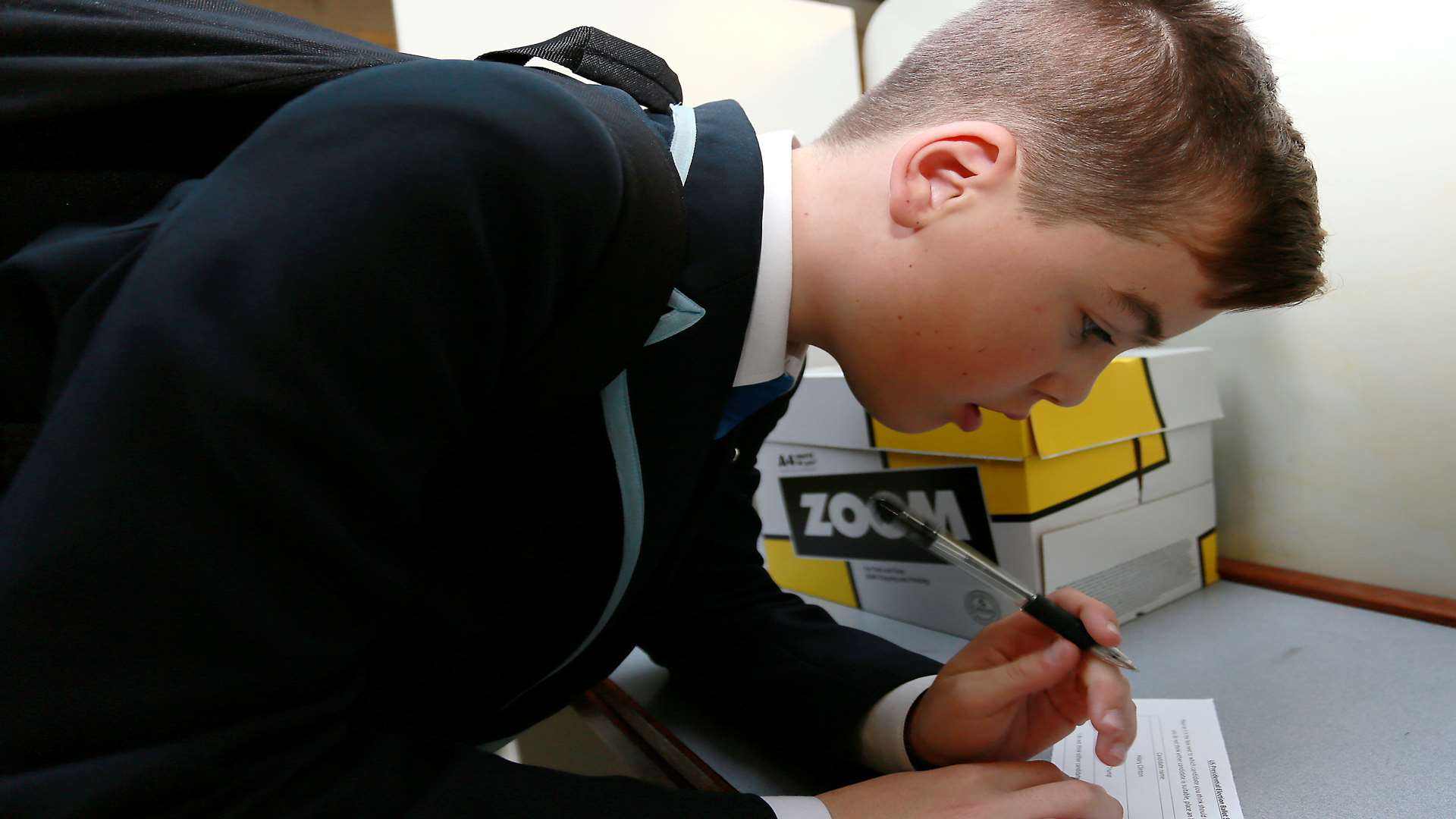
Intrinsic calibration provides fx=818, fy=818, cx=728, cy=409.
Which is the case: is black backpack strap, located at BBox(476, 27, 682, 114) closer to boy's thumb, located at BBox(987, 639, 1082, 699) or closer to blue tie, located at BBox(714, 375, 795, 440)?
blue tie, located at BBox(714, 375, 795, 440)

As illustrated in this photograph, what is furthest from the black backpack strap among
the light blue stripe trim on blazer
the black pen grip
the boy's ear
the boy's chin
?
the black pen grip

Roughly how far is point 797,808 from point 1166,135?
1.39 ft

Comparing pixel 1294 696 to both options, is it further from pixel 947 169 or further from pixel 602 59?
pixel 602 59

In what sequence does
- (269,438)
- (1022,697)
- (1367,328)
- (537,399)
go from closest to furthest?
(269,438) → (537,399) → (1022,697) → (1367,328)

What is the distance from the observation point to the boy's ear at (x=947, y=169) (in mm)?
479

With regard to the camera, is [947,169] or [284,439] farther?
[947,169]

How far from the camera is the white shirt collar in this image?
50 cm

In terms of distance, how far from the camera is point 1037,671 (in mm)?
506

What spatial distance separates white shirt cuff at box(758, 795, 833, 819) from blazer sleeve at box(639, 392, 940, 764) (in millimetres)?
128

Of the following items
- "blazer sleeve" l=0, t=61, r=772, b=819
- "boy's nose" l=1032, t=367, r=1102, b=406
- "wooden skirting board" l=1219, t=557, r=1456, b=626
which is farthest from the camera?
"wooden skirting board" l=1219, t=557, r=1456, b=626

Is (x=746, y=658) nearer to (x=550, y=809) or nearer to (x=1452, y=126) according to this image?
(x=550, y=809)

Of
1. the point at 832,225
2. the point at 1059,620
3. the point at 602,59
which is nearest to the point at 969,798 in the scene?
the point at 1059,620

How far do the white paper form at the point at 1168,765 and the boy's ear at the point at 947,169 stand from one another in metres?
0.34

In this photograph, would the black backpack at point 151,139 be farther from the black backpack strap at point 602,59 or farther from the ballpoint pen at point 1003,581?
the ballpoint pen at point 1003,581
